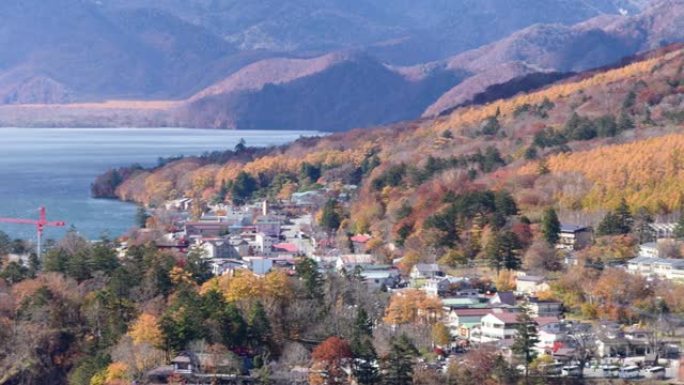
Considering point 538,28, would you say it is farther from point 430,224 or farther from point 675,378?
point 675,378

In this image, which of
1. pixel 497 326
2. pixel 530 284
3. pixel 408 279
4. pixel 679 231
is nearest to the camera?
pixel 497 326

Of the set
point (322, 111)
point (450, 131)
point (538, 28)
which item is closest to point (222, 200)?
point (450, 131)

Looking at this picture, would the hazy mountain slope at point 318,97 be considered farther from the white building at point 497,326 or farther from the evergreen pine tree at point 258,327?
the evergreen pine tree at point 258,327

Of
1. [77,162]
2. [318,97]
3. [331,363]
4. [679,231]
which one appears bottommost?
[331,363]

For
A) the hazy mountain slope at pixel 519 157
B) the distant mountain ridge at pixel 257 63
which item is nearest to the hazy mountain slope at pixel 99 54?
the distant mountain ridge at pixel 257 63

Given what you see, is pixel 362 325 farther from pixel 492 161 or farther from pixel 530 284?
pixel 492 161

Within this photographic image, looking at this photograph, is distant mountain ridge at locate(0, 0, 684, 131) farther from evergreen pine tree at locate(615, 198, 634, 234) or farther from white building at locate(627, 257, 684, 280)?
white building at locate(627, 257, 684, 280)

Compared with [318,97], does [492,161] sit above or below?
below

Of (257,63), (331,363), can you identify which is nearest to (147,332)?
(331,363)

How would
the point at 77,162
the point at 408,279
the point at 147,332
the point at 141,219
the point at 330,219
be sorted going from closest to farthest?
the point at 147,332
the point at 408,279
the point at 330,219
the point at 141,219
the point at 77,162
